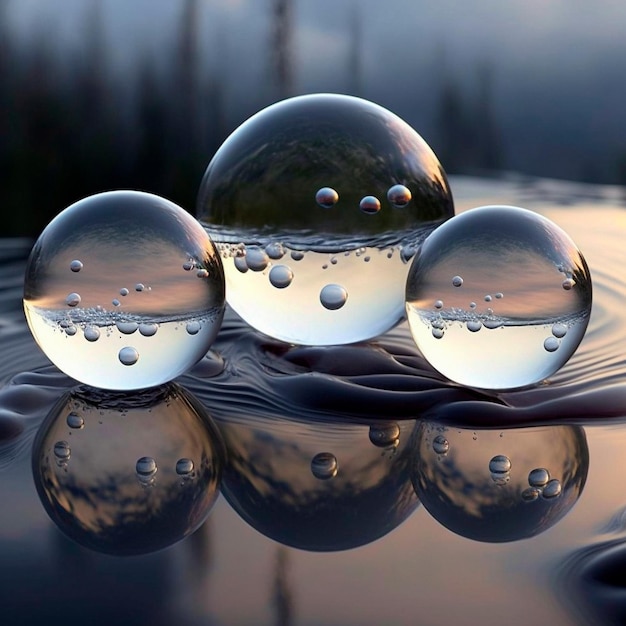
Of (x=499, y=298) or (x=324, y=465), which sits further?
(x=499, y=298)

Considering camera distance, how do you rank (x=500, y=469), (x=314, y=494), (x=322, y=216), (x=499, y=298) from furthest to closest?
(x=322, y=216) → (x=499, y=298) → (x=500, y=469) → (x=314, y=494)

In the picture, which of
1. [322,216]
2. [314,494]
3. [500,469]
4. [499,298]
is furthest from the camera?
[322,216]

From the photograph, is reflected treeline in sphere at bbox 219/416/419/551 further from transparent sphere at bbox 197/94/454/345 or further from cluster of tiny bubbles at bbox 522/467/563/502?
transparent sphere at bbox 197/94/454/345

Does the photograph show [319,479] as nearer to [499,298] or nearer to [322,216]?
[499,298]

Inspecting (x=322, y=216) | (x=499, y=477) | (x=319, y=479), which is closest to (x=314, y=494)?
(x=319, y=479)

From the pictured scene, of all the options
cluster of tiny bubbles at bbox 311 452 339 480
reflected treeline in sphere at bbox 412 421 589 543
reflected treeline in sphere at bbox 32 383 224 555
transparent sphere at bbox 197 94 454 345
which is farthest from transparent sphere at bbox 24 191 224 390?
reflected treeline in sphere at bbox 412 421 589 543

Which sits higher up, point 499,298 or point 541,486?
point 499,298

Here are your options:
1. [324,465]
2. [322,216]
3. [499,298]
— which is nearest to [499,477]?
[324,465]

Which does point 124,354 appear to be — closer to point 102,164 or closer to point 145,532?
point 145,532
